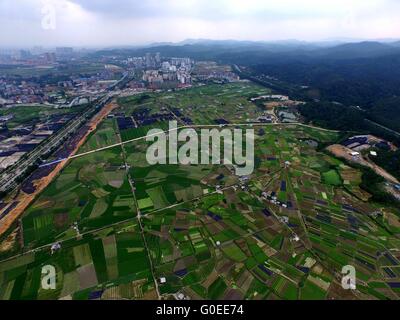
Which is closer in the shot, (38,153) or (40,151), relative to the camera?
(38,153)

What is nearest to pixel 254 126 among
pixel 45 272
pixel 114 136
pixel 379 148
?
pixel 379 148

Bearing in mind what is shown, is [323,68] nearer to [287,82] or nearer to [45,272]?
[287,82]
